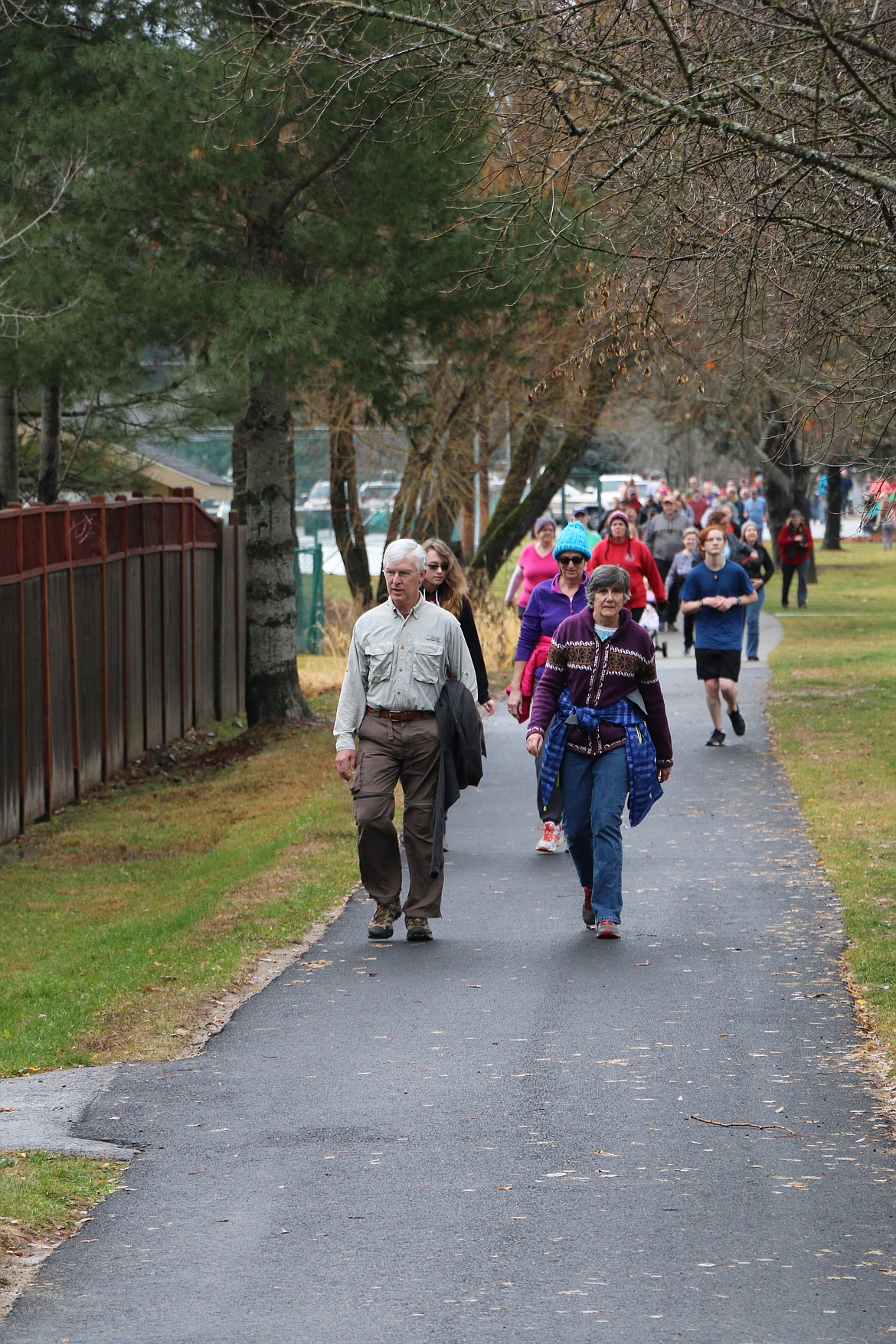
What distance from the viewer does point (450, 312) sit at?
15945mm

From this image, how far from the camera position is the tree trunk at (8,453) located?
18.9 m

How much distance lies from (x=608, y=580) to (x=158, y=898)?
3.92 metres

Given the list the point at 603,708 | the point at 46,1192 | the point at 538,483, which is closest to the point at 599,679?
the point at 603,708

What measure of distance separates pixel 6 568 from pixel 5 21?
488cm

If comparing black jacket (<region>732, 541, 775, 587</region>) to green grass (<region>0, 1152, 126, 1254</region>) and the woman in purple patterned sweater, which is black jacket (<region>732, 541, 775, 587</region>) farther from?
green grass (<region>0, 1152, 126, 1254</region>)

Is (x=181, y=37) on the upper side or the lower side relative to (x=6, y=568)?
upper

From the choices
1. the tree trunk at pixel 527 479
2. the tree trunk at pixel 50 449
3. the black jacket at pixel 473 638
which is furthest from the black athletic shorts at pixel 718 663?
the tree trunk at pixel 527 479

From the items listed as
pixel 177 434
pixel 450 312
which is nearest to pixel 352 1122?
pixel 450 312

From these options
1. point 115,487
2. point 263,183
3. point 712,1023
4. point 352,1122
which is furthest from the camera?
point 115,487

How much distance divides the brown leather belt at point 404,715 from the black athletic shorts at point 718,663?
6.55m

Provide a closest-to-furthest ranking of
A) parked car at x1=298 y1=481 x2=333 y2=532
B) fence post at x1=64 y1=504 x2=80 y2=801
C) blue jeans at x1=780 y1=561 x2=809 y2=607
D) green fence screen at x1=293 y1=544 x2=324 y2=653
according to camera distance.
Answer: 1. fence post at x1=64 y1=504 x2=80 y2=801
2. green fence screen at x1=293 y1=544 x2=324 y2=653
3. blue jeans at x1=780 y1=561 x2=809 y2=607
4. parked car at x1=298 y1=481 x2=333 y2=532

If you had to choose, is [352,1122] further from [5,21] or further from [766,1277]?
[5,21]

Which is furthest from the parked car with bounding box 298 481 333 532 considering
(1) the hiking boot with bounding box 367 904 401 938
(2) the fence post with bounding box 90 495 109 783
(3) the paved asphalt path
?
(3) the paved asphalt path

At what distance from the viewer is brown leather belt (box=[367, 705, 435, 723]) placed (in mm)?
8656
